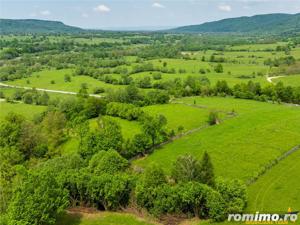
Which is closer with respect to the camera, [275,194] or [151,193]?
[151,193]

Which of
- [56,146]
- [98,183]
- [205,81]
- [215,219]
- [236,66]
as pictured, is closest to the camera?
[215,219]

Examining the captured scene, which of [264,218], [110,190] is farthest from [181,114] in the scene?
[264,218]

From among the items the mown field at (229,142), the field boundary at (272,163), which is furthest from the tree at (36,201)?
the field boundary at (272,163)

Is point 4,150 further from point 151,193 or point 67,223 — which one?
point 151,193

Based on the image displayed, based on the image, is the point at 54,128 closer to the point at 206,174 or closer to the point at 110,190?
the point at 110,190

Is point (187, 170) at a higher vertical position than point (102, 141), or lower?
higher

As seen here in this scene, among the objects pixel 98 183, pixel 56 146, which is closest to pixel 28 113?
pixel 56 146
